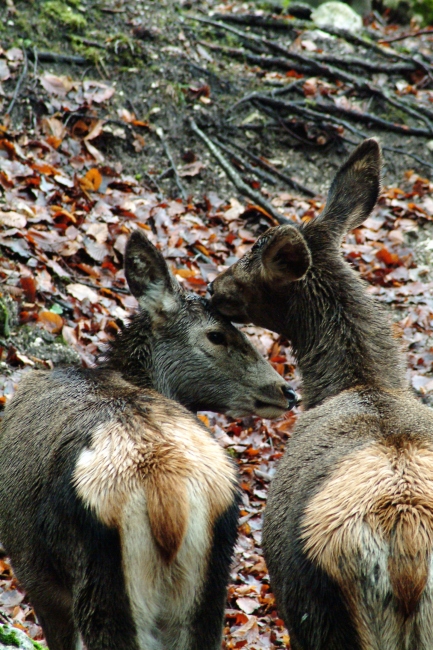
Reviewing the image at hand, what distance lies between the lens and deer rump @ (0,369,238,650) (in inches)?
138

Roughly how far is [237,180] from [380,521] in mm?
8062

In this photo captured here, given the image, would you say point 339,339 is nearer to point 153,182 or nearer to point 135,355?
point 135,355

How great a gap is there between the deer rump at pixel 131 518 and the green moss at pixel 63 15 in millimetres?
8563

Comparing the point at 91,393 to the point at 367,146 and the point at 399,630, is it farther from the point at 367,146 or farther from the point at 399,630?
the point at 367,146

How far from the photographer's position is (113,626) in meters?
3.54

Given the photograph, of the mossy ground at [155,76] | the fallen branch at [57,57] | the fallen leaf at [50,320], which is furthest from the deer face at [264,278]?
the fallen branch at [57,57]

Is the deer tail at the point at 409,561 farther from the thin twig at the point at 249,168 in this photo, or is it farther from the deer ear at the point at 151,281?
the thin twig at the point at 249,168

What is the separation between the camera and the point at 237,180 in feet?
35.8

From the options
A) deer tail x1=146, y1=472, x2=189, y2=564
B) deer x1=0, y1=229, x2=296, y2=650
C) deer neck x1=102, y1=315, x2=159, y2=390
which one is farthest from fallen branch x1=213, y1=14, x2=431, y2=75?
deer tail x1=146, y1=472, x2=189, y2=564

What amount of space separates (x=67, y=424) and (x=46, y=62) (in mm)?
7885

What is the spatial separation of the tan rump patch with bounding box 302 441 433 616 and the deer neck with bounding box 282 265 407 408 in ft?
3.85

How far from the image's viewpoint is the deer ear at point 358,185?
19.6ft

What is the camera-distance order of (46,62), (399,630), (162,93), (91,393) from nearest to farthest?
1. (399,630)
2. (91,393)
3. (46,62)
4. (162,93)

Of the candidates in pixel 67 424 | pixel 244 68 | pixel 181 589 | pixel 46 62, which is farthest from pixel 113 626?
pixel 244 68
